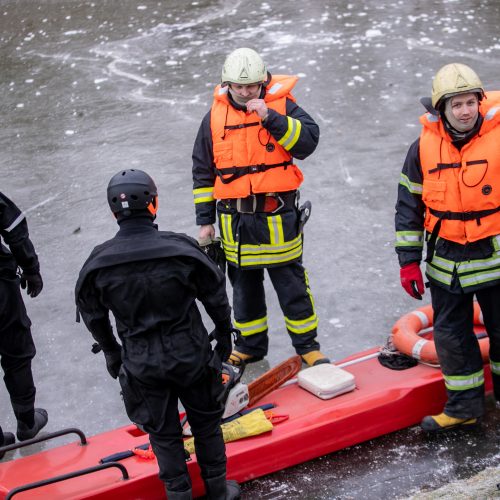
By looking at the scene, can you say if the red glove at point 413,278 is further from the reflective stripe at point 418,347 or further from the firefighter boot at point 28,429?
the firefighter boot at point 28,429

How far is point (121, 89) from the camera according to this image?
11711 millimetres

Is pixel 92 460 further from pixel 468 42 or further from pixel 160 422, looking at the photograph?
pixel 468 42

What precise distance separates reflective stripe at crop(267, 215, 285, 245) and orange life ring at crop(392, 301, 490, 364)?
90cm

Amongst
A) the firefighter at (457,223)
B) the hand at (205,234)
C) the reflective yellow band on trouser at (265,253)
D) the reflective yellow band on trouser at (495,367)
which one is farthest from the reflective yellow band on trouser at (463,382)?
the hand at (205,234)

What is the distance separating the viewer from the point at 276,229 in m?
5.52

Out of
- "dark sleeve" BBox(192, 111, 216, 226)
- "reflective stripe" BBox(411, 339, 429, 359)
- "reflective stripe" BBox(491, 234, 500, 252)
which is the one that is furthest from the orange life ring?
"dark sleeve" BBox(192, 111, 216, 226)

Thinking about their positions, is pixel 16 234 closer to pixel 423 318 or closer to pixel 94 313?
pixel 94 313

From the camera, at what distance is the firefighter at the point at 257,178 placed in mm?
5289

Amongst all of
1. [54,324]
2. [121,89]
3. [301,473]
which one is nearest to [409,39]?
[121,89]

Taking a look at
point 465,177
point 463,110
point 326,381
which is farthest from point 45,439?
point 463,110

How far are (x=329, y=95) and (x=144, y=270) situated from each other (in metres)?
7.08

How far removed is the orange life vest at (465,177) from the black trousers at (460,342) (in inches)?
15.6

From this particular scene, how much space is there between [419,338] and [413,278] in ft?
1.76

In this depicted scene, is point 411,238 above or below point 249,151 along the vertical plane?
below
